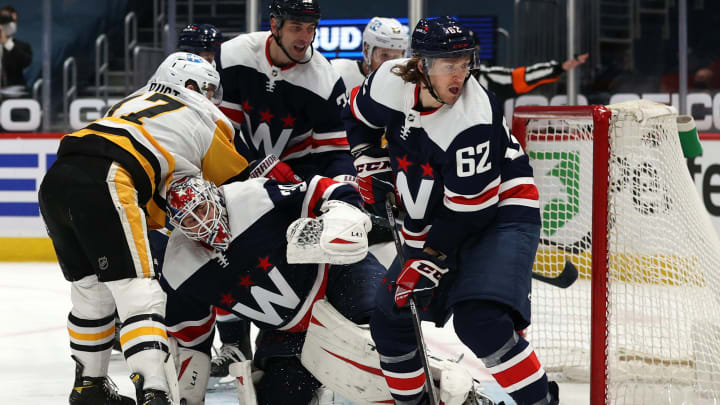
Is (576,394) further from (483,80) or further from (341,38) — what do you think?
(341,38)

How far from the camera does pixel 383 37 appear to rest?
361cm

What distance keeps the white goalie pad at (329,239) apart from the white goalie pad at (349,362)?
21 cm

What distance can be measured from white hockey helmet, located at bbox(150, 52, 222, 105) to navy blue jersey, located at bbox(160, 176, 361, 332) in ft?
0.92

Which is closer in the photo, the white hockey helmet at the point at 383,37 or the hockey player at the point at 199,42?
the white hockey helmet at the point at 383,37

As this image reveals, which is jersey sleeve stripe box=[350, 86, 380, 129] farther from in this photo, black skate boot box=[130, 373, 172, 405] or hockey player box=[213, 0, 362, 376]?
black skate boot box=[130, 373, 172, 405]

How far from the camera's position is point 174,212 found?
2.13 m

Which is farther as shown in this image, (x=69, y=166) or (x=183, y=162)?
(x=183, y=162)

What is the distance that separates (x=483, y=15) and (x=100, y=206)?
4.15 metres

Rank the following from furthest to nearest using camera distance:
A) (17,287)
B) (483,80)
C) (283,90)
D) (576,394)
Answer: (483,80) → (17,287) → (283,90) → (576,394)

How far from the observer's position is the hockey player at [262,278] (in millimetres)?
2238

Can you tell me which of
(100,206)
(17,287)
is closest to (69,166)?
(100,206)

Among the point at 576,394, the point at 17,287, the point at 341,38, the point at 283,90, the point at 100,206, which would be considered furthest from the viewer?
the point at 341,38

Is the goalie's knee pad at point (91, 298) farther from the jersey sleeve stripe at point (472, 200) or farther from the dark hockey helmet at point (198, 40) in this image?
the dark hockey helmet at point (198, 40)

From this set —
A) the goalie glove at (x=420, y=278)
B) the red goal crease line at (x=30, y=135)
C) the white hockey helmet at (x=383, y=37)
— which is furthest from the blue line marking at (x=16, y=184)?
the goalie glove at (x=420, y=278)
